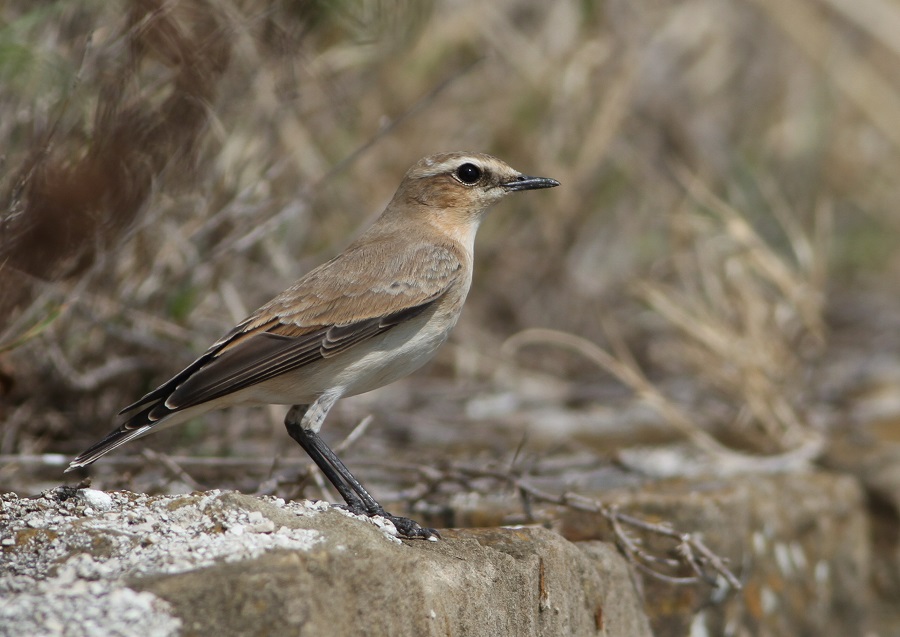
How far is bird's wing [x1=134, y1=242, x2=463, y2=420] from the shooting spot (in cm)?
446

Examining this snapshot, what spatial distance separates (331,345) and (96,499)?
57.6 inches

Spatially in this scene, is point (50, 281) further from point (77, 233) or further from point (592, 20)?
point (592, 20)

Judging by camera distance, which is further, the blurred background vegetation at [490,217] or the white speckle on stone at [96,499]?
the blurred background vegetation at [490,217]

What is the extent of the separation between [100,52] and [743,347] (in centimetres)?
404

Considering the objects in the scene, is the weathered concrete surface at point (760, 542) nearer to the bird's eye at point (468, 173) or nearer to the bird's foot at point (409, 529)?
the bird's foot at point (409, 529)

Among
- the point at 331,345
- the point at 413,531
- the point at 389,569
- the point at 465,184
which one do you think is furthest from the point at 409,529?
the point at 465,184

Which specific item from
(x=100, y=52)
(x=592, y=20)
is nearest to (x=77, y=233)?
(x=100, y=52)

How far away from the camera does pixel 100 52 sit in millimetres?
5363

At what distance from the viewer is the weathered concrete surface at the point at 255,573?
273 cm

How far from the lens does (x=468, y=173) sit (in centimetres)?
574

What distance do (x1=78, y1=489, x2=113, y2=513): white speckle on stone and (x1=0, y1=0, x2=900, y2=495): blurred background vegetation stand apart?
0.71m

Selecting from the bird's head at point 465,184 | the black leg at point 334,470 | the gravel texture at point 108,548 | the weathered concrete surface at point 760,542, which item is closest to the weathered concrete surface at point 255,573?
the gravel texture at point 108,548

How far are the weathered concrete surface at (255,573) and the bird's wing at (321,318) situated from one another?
3.03 feet

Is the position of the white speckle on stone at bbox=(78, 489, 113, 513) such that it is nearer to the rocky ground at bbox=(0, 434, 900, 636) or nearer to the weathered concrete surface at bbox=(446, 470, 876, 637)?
the rocky ground at bbox=(0, 434, 900, 636)
